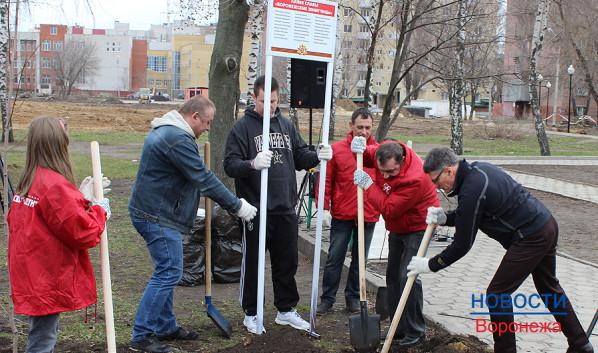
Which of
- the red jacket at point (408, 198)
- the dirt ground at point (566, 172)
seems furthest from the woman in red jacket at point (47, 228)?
the dirt ground at point (566, 172)

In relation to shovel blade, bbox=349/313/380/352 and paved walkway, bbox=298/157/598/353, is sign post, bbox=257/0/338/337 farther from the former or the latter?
paved walkway, bbox=298/157/598/353

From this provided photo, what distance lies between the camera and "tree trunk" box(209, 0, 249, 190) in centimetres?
1027

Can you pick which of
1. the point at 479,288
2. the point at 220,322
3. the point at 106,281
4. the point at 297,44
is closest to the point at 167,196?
the point at 106,281

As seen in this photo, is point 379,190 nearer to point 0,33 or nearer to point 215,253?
point 215,253

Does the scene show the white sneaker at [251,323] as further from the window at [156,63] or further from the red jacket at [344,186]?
the window at [156,63]

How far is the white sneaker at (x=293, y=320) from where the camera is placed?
5.81 meters

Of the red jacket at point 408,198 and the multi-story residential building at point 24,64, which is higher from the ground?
the multi-story residential building at point 24,64

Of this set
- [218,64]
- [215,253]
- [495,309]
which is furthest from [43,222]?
[218,64]

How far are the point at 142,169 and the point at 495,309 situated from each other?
2.66 meters

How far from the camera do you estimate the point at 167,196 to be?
5.09 metres

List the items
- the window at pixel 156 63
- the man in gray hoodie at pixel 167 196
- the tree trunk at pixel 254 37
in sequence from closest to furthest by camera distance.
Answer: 1. the man in gray hoodie at pixel 167 196
2. the tree trunk at pixel 254 37
3. the window at pixel 156 63

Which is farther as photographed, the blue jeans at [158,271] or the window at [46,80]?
the window at [46,80]

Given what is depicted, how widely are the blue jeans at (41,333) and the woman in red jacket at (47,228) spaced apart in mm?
46

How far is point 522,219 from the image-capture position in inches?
181
